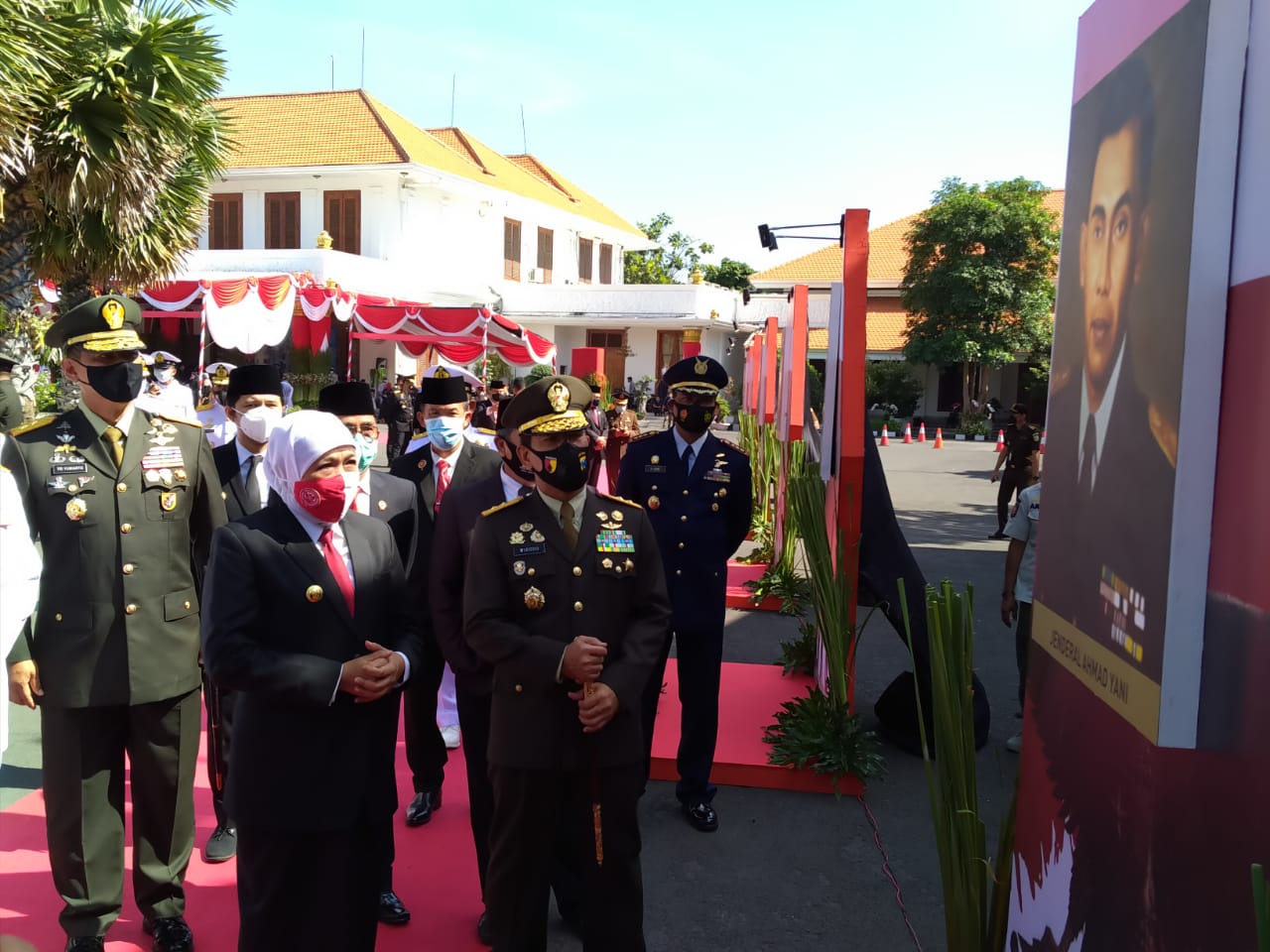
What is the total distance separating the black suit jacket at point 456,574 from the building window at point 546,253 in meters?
35.5

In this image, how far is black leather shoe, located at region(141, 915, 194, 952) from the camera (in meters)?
3.21

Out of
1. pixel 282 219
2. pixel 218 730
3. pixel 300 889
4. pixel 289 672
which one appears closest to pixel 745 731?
pixel 218 730

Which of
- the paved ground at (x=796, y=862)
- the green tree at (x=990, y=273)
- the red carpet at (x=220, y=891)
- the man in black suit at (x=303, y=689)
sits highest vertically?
the green tree at (x=990, y=273)

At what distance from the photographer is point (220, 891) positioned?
3.67 meters

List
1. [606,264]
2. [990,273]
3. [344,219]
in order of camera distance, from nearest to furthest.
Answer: [990,273] < [344,219] < [606,264]

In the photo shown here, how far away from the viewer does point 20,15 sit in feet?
25.1

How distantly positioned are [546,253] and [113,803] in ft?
121

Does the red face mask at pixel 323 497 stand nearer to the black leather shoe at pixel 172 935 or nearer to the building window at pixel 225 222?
the black leather shoe at pixel 172 935

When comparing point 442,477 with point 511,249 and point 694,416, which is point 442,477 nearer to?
point 694,416

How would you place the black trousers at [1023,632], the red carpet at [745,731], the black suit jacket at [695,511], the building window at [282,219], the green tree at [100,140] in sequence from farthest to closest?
the building window at [282,219] < the green tree at [100,140] < the black trousers at [1023,632] < the red carpet at [745,731] < the black suit jacket at [695,511]

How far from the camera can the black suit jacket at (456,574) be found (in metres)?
3.32

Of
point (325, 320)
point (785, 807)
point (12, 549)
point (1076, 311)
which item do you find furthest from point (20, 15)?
point (325, 320)

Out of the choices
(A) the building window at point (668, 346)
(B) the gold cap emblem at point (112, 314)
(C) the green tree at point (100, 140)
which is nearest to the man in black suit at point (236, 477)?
(B) the gold cap emblem at point (112, 314)

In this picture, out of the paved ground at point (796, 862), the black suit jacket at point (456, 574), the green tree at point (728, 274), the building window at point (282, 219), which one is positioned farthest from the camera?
the green tree at point (728, 274)
